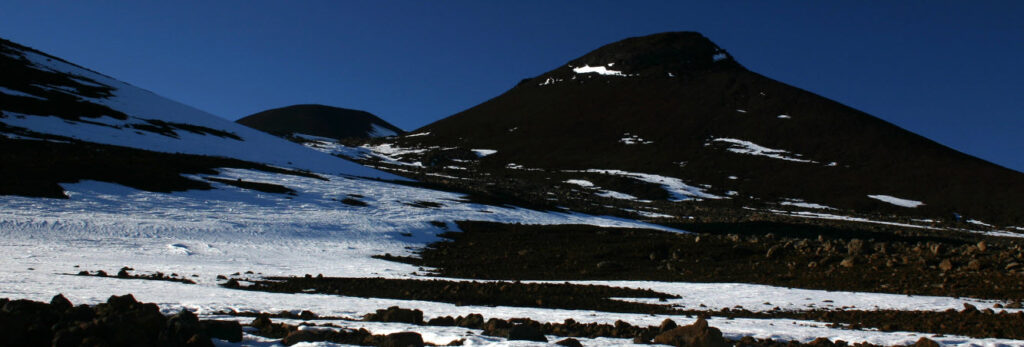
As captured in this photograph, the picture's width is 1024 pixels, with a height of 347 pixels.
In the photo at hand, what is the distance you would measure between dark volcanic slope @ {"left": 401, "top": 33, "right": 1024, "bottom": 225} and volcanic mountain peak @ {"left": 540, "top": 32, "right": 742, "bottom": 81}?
53 cm

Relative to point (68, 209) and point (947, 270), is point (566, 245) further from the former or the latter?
point (68, 209)

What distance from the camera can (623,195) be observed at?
282 feet

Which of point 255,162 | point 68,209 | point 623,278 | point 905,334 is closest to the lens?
point 905,334

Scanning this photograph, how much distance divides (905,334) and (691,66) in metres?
175

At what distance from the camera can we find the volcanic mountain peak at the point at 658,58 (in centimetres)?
17788

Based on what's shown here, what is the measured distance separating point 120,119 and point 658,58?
14154 cm

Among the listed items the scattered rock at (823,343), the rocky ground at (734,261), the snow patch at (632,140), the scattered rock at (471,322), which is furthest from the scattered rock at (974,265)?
the snow patch at (632,140)

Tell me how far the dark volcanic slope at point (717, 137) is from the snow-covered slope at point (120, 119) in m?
47.2

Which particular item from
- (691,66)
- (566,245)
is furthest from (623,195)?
(691,66)

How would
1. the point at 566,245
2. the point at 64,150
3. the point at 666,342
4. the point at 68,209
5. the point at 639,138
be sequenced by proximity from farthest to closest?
1. the point at 639,138
2. the point at 64,150
3. the point at 566,245
4. the point at 68,209
5. the point at 666,342

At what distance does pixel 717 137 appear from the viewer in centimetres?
13150

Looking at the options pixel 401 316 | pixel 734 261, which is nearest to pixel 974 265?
pixel 734 261

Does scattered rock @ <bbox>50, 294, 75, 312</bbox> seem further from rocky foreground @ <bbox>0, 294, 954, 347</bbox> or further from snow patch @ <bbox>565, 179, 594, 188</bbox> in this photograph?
snow patch @ <bbox>565, 179, 594, 188</bbox>

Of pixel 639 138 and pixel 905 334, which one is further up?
pixel 639 138
